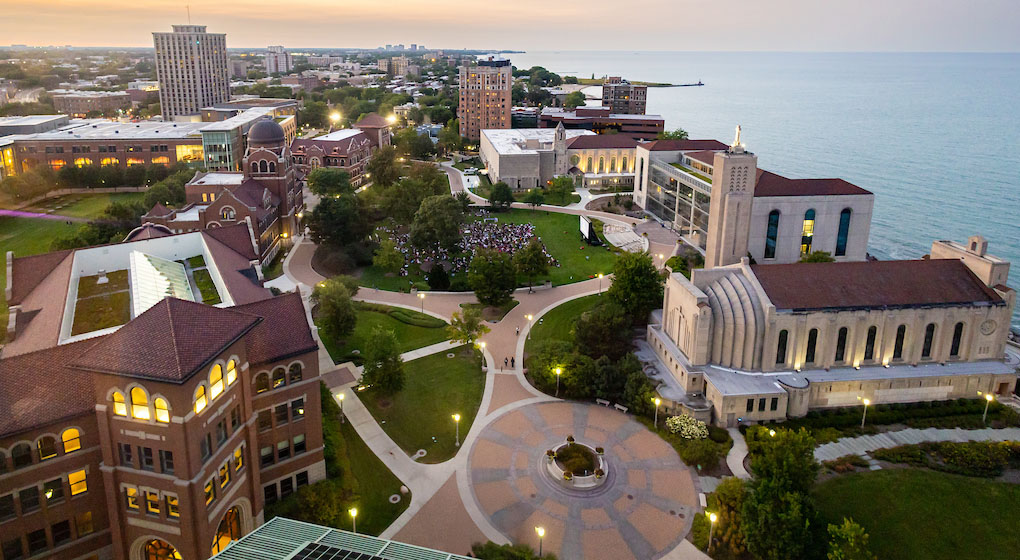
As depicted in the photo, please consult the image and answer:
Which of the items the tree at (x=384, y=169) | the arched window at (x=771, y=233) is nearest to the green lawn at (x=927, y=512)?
the arched window at (x=771, y=233)

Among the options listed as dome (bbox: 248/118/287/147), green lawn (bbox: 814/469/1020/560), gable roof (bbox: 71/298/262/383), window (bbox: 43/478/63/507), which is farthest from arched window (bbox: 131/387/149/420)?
dome (bbox: 248/118/287/147)

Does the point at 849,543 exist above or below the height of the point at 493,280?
below

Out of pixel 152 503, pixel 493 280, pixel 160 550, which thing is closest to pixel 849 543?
pixel 152 503

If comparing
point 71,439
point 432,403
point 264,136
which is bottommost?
point 432,403

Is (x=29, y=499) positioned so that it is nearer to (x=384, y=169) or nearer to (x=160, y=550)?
(x=160, y=550)

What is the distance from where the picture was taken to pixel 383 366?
52.9m

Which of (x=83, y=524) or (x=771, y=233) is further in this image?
(x=771, y=233)

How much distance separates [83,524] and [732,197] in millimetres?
65034

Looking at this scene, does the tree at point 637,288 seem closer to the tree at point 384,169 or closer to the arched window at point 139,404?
the arched window at point 139,404

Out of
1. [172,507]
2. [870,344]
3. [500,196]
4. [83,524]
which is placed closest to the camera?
[172,507]

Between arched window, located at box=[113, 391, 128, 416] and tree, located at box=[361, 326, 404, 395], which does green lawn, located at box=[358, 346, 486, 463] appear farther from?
arched window, located at box=[113, 391, 128, 416]

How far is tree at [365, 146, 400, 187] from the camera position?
131m

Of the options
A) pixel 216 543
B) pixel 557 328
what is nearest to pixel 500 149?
pixel 557 328

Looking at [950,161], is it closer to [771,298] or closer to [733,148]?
[733,148]
